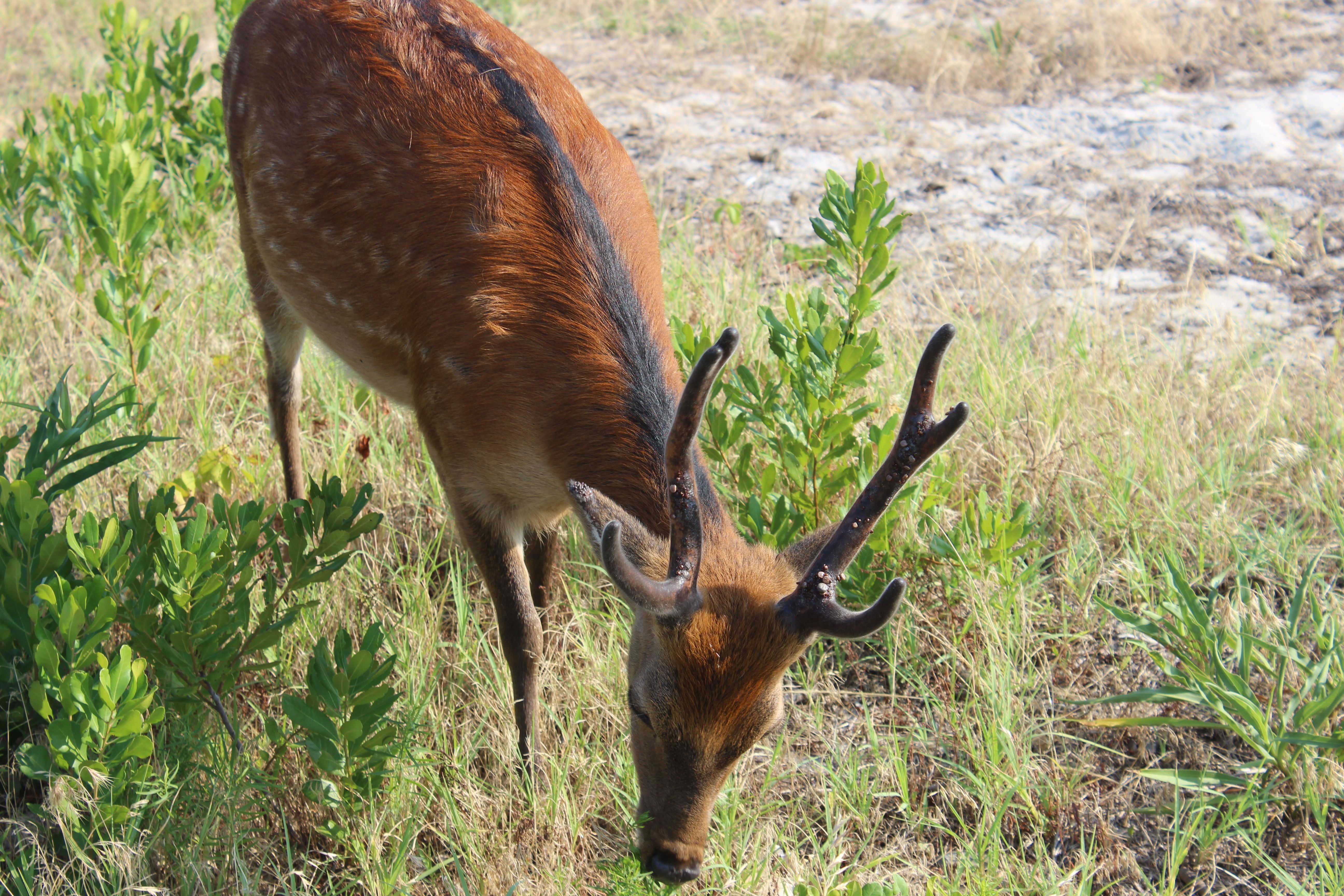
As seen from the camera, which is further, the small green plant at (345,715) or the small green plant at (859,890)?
the small green plant at (345,715)

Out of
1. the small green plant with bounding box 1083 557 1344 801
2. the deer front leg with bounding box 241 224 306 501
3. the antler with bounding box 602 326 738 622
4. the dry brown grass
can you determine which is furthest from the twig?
the dry brown grass

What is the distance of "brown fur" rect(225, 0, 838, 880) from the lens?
250 cm

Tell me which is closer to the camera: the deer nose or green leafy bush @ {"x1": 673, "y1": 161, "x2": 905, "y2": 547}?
the deer nose

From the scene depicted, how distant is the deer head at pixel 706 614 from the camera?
2.28 m

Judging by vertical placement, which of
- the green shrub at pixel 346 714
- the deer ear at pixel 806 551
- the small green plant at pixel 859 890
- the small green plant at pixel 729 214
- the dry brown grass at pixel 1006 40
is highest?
the dry brown grass at pixel 1006 40

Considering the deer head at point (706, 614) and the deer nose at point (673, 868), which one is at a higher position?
the deer head at point (706, 614)

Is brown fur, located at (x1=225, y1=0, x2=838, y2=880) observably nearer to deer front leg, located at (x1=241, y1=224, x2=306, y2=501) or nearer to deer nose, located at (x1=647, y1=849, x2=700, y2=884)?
deer nose, located at (x1=647, y1=849, x2=700, y2=884)

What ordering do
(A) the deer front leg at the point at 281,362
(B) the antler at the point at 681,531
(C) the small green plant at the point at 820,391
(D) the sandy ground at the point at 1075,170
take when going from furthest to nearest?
(D) the sandy ground at the point at 1075,170
(A) the deer front leg at the point at 281,362
(C) the small green plant at the point at 820,391
(B) the antler at the point at 681,531

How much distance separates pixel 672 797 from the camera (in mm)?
2512

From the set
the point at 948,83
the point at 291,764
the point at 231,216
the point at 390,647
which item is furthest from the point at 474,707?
the point at 948,83

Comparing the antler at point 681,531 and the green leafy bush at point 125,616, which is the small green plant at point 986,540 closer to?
the antler at point 681,531

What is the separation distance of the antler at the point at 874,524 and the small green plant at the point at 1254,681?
3.65 feet

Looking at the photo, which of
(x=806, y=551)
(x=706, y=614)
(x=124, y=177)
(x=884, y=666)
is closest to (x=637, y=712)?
(x=706, y=614)

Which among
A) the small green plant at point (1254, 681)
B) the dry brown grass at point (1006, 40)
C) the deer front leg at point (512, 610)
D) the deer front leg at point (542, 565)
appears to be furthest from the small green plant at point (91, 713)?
the dry brown grass at point (1006, 40)
